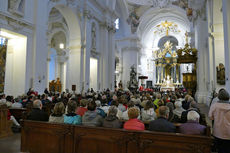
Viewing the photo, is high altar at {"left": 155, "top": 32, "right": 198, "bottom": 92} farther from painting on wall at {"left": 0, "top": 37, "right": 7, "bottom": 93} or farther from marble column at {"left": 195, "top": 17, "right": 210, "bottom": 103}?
painting on wall at {"left": 0, "top": 37, "right": 7, "bottom": 93}

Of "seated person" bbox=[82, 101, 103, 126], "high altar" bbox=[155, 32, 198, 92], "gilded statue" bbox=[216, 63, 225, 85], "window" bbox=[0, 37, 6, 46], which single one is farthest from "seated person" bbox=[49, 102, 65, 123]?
"high altar" bbox=[155, 32, 198, 92]

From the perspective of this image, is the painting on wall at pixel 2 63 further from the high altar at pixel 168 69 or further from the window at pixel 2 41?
the high altar at pixel 168 69

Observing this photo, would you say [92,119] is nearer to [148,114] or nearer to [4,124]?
[148,114]

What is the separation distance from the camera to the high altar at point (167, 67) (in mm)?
29359

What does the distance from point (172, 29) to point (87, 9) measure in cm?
1867

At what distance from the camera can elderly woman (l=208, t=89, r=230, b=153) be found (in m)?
3.00

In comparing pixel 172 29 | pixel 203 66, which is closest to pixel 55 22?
pixel 203 66

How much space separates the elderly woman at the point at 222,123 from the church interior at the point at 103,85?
0.6 inches

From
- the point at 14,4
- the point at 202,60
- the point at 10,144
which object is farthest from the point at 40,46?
the point at 202,60

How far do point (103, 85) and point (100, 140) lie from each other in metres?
13.2

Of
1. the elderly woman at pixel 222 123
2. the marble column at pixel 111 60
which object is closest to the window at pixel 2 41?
the elderly woman at pixel 222 123

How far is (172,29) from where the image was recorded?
28.8 m

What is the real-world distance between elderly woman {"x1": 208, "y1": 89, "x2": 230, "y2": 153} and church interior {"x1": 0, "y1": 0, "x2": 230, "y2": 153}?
1 cm

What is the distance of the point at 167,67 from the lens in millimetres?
30234
